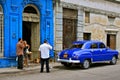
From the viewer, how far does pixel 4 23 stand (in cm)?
1780

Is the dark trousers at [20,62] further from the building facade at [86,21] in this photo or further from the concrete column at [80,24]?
the concrete column at [80,24]

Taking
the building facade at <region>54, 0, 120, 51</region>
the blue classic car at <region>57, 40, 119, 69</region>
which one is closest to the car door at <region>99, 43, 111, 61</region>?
the blue classic car at <region>57, 40, 119, 69</region>

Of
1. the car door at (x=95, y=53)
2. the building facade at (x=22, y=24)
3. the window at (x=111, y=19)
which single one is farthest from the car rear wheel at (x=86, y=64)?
the window at (x=111, y=19)

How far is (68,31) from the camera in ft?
74.8

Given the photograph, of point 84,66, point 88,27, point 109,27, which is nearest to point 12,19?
point 84,66

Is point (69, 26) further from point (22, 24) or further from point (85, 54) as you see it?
point (85, 54)

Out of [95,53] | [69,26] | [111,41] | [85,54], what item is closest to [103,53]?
[95,53]

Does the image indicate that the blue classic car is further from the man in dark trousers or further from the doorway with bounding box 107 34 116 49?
the doorway with bounding box 107 34 116 49

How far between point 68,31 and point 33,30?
10.5 ft

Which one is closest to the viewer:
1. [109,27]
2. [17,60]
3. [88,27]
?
[17,60]

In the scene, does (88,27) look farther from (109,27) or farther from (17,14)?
(17,14)

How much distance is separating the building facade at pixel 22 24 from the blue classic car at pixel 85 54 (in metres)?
2.80

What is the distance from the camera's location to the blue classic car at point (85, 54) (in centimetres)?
1734

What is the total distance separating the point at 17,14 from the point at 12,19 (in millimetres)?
506
